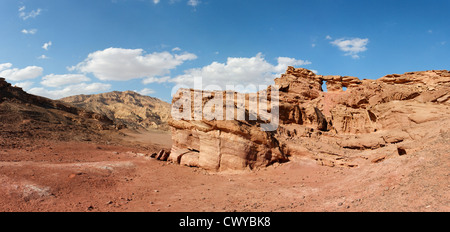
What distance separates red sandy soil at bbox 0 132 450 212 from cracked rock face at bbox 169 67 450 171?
33.5 inches

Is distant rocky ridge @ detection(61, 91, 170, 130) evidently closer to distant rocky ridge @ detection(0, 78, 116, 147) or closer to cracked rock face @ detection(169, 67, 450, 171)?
distant rocky ridge @ detection(0, 78, 116, 147)

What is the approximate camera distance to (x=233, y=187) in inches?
358

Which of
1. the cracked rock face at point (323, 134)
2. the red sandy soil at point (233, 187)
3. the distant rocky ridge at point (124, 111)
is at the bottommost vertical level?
the red sandy soil at point (233, 187)

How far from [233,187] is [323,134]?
9.56 meters

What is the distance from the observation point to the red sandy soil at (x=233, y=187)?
5.72 m

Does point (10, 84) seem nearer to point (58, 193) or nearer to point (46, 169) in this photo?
point (46, 169)

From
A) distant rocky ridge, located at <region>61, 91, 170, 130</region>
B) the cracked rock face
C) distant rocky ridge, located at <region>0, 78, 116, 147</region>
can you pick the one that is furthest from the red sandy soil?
distant rocky ridge, located at <region>61, 91, 170, 130</region>

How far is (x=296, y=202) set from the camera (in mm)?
6957

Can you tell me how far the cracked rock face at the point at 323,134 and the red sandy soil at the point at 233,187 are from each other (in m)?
0.85

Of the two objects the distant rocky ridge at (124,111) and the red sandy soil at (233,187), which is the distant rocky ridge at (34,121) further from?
the distant rocky ridge at (124,111)

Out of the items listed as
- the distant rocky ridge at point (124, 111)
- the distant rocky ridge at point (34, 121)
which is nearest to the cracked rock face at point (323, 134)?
the distant rocky ridge at point (34, 121)

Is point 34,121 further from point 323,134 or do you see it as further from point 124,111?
point 124,111
